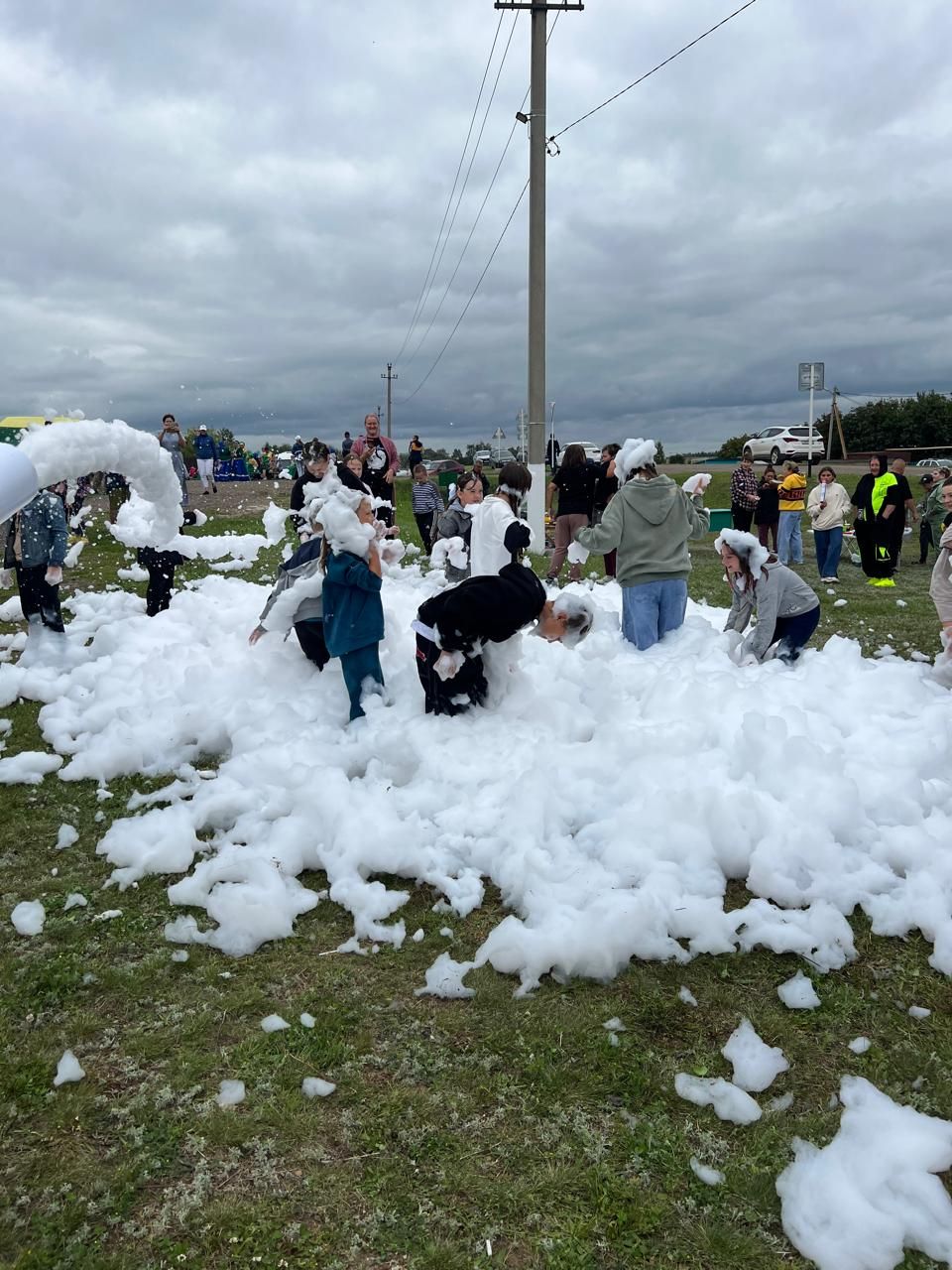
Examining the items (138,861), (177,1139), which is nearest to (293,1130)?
(177,1139)

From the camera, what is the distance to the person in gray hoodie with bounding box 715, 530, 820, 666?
597cm

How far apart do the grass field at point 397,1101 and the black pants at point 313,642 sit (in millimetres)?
2458

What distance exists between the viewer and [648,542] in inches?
255

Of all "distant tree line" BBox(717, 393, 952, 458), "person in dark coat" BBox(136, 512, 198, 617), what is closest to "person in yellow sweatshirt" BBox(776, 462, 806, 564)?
"person in dark coat" BBox(136, 512, 198, 617)

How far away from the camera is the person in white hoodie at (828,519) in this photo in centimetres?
1134

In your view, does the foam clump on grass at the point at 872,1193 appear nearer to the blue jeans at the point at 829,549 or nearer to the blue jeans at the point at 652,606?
the blue jeans at the point at 652,606

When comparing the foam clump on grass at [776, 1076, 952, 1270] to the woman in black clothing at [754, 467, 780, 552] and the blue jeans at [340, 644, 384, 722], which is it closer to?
the blue jeans at [340, 644, 384, 722]

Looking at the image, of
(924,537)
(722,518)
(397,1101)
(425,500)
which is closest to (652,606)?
(397,1101)

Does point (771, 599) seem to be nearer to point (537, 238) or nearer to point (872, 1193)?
point (872, 1193)

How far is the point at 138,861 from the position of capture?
3969mm

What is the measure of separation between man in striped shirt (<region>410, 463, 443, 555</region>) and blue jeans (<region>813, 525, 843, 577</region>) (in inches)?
209

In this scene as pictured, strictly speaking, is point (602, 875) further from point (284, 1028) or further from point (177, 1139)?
point (177, 1139)

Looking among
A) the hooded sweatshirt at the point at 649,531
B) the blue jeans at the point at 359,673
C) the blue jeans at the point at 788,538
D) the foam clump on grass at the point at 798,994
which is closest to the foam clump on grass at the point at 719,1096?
the foam clump on grass at the point at 798,994

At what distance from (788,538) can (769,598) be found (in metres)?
7.82
